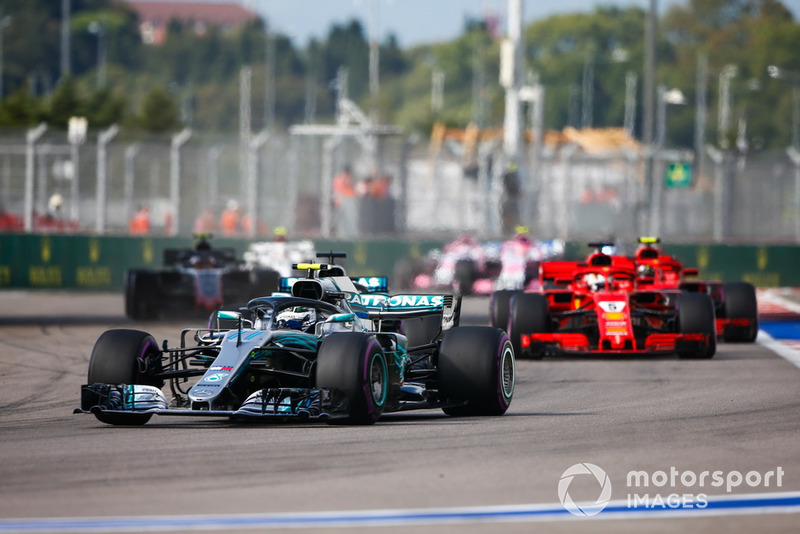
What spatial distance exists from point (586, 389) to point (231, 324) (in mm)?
3816

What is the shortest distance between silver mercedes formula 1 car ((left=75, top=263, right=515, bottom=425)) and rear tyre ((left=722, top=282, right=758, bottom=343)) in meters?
8.92

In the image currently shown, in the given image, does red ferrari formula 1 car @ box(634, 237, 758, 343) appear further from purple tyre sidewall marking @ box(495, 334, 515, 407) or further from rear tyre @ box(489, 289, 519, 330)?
purple tyre sidewall marking @ box(495, 334, 515, 407)

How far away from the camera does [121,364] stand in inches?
485

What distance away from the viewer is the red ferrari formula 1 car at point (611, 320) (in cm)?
1877

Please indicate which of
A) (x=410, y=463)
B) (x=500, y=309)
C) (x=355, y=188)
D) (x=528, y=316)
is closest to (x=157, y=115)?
(x=355, y=188)

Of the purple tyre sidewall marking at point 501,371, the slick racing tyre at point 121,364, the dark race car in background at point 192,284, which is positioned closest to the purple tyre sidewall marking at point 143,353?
the slick racing tyre at point 121,364

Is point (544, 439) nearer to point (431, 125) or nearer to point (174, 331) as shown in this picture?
point (174, 331)

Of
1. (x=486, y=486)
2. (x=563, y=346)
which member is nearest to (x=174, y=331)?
(x=563, y=346)

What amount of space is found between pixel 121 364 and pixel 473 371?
282cm

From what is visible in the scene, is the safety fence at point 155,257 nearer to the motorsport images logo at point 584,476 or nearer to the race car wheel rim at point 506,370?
the race car wheel rim at point 506,370

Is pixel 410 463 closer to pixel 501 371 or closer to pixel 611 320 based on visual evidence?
pixel 501 371

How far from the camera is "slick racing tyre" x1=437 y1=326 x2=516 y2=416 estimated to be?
1287 centimetres

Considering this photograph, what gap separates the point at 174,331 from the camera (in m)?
23.3

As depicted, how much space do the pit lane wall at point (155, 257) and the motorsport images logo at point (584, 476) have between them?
→ 2586 centimetres
